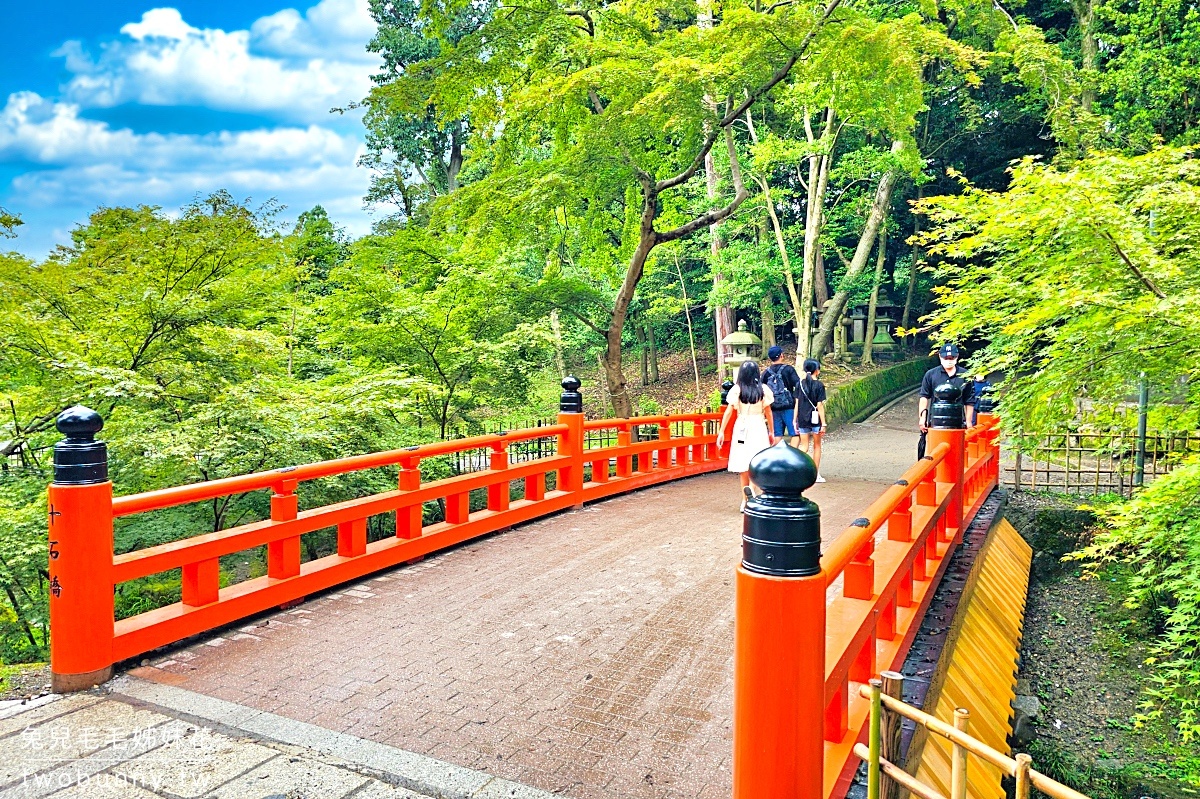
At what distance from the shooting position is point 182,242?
26.7 ft

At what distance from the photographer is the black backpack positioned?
28.2 ft

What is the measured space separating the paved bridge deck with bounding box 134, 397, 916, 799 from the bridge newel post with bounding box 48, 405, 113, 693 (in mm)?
312

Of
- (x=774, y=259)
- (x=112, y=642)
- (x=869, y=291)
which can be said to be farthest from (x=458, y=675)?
(x=869, y=291)

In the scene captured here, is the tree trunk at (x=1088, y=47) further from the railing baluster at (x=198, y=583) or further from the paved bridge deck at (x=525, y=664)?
the railing baluster at (x=198, y=583)

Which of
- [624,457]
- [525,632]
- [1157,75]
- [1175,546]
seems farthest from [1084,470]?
[525,632]

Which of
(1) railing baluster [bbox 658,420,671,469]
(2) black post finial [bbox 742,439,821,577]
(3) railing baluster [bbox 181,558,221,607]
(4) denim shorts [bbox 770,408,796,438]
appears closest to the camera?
(2) black post finial [bbox 742,439,821,577]

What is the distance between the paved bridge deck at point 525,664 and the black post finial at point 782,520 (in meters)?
1.26

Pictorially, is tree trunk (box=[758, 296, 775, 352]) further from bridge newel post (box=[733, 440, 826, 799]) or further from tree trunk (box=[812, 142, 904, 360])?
bridge newel post (box=[733, 440, 826, 799])

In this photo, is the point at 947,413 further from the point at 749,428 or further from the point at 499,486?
the point at 499,486

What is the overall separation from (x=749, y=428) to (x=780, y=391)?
1689mm

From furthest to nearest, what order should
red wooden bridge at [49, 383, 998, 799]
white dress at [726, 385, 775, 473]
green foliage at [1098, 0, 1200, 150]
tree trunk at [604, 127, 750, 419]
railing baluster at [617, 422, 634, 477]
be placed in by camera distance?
green foliage at [1098, 0, 1200, 150] < tree trunk at [604, 127, 750, 419] < railing baluster at [617, 422, 634, 477] < white dress at [726, 385, 775, 473] < red wooden bridge at [49, 383, 998, 799]

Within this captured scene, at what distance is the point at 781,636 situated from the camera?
7.10ft

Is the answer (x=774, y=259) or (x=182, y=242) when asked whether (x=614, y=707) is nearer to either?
(x=182, y=242)

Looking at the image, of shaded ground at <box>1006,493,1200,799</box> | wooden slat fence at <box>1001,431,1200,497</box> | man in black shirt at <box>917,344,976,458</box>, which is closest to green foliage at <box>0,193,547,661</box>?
man in black shirt at <box>917,344,976,458</box>
